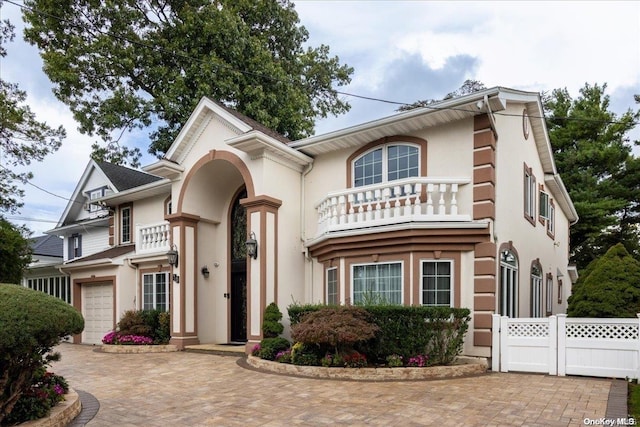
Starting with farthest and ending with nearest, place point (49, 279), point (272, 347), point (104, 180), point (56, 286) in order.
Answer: point (104, 180) → point (49, 279) → point (56, 286) → point (272, 347)

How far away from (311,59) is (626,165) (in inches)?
664

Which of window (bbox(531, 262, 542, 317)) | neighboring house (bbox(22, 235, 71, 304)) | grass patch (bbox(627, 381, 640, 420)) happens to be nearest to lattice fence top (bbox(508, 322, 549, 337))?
grass patch (bbox(627, 381, 640, 420))

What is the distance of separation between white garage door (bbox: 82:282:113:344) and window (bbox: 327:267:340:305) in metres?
8.57

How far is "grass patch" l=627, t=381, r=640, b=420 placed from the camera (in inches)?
234

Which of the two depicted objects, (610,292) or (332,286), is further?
(332,286)

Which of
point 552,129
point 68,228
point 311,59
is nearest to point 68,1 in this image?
point 68,228

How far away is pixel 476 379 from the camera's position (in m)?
8.40

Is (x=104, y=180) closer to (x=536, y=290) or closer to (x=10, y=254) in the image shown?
(x=10, y=254)

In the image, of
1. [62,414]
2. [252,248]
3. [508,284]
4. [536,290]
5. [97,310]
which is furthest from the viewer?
[97,310]

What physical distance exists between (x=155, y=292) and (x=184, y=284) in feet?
8.64

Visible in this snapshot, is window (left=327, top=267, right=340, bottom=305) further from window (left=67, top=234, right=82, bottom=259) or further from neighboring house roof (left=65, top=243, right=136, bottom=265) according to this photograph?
window (left=67, top=234, right=82, bottom=259)

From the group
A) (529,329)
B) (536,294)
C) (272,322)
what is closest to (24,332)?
(272,322)

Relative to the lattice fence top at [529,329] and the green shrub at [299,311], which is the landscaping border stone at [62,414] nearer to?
the green shrub at [299,311]

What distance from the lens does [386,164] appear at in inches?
455
